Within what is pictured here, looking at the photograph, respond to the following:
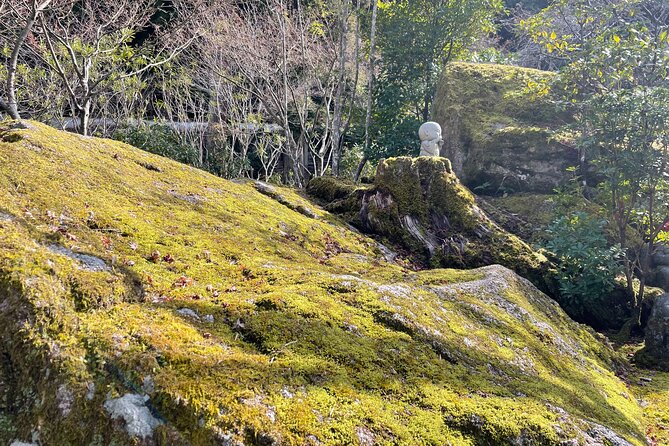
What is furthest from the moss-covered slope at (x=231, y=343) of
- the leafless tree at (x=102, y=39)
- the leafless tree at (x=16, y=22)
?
the leafless tree at (x=102, y=39)

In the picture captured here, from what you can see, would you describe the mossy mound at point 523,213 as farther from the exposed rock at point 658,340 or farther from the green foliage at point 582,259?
the exposed rock at point 658,340

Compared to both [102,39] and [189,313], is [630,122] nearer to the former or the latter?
[189,313]

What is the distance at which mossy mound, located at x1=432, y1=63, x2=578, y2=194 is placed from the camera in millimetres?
10328

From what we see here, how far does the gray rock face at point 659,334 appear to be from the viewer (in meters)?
5.42

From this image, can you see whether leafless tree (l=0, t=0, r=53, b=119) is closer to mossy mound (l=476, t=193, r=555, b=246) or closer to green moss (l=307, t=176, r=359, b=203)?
green moss (l=307, t=176, r=359, b=203)

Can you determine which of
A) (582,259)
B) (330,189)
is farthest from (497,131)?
(582,259)

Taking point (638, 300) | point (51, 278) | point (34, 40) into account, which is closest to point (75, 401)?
point (51, 278)

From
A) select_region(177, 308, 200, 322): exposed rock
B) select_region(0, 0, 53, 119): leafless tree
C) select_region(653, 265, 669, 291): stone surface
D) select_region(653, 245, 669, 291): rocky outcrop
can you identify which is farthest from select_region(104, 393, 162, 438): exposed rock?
select_region(653, 265, 669, 291): stone surface

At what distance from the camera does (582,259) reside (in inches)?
259

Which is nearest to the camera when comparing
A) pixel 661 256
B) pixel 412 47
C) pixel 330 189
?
pixel 661 256

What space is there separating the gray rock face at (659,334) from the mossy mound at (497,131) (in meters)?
4.84

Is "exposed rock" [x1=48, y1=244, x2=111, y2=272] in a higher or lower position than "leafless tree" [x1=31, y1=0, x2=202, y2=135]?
lower

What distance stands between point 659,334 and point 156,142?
11979 millimetres

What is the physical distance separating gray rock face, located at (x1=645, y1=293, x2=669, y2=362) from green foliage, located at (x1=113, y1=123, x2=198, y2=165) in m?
11.6
